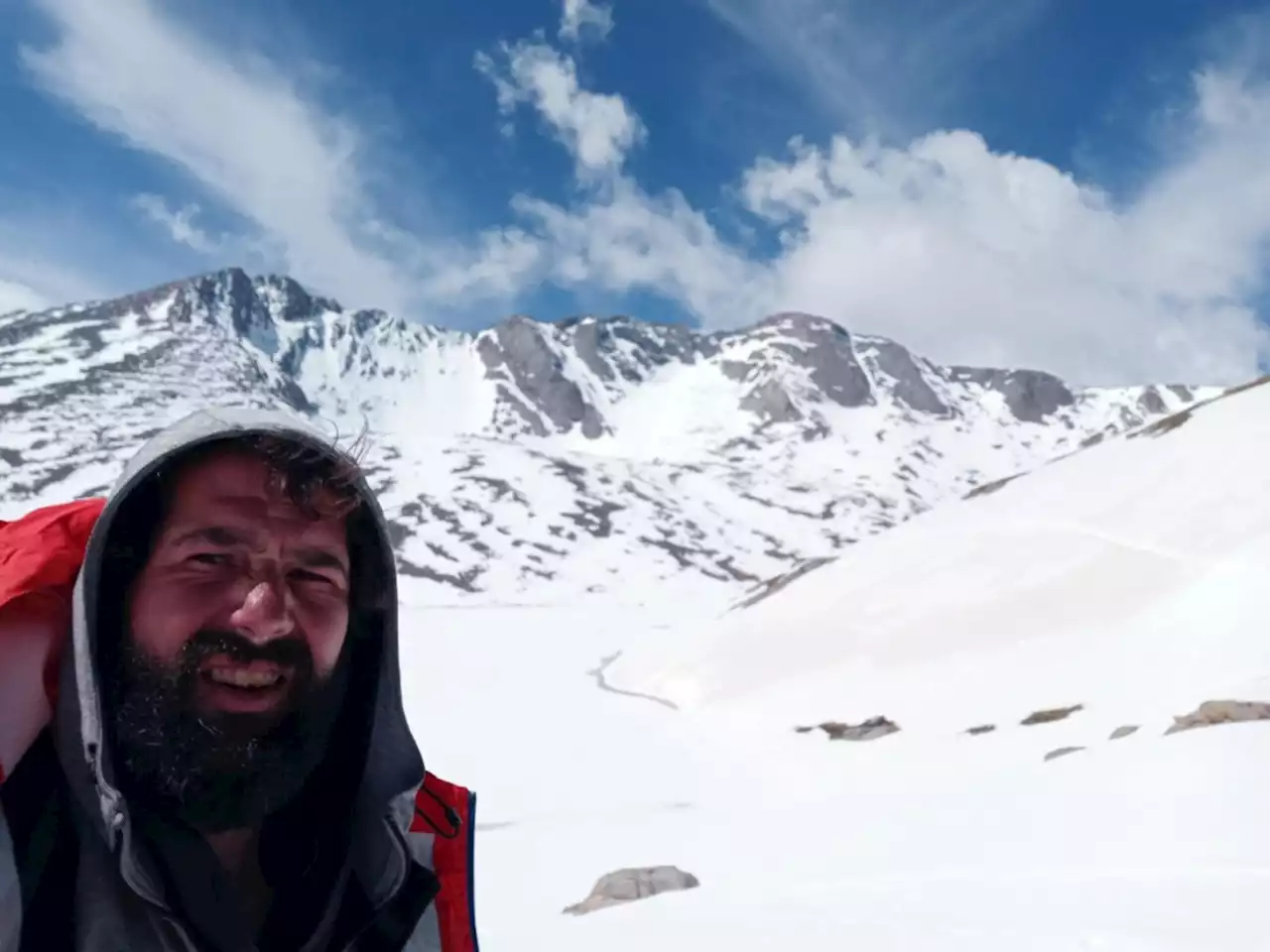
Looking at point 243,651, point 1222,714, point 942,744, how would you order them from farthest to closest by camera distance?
1. point 942,744
2. point 1222,714
3. point 243,651

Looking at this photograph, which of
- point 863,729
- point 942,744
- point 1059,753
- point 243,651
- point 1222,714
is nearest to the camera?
point 243,651

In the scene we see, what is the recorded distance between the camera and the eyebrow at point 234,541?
8.76 feet

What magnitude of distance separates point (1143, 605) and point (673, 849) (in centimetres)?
1896

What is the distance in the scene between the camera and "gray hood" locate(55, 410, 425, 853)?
7.38 feet

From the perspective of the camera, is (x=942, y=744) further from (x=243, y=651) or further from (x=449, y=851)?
(x=243, y=651)

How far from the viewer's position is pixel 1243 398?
36344 millimetres

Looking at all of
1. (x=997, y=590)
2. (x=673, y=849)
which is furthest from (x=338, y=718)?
(x=997, y=590)

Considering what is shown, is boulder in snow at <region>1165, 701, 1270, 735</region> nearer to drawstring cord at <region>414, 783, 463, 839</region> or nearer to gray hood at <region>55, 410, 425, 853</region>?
drawstring cord at <region>414, 783, 463, 839</region>

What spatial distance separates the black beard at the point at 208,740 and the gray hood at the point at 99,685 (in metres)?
0.13

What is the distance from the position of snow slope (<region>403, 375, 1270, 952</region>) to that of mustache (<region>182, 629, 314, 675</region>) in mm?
5944

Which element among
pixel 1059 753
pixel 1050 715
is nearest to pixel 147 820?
pixel 1059 753

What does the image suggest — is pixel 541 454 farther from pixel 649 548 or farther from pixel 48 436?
pixel 48 436

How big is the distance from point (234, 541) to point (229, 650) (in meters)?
0.33

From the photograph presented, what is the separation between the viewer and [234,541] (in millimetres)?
2721
